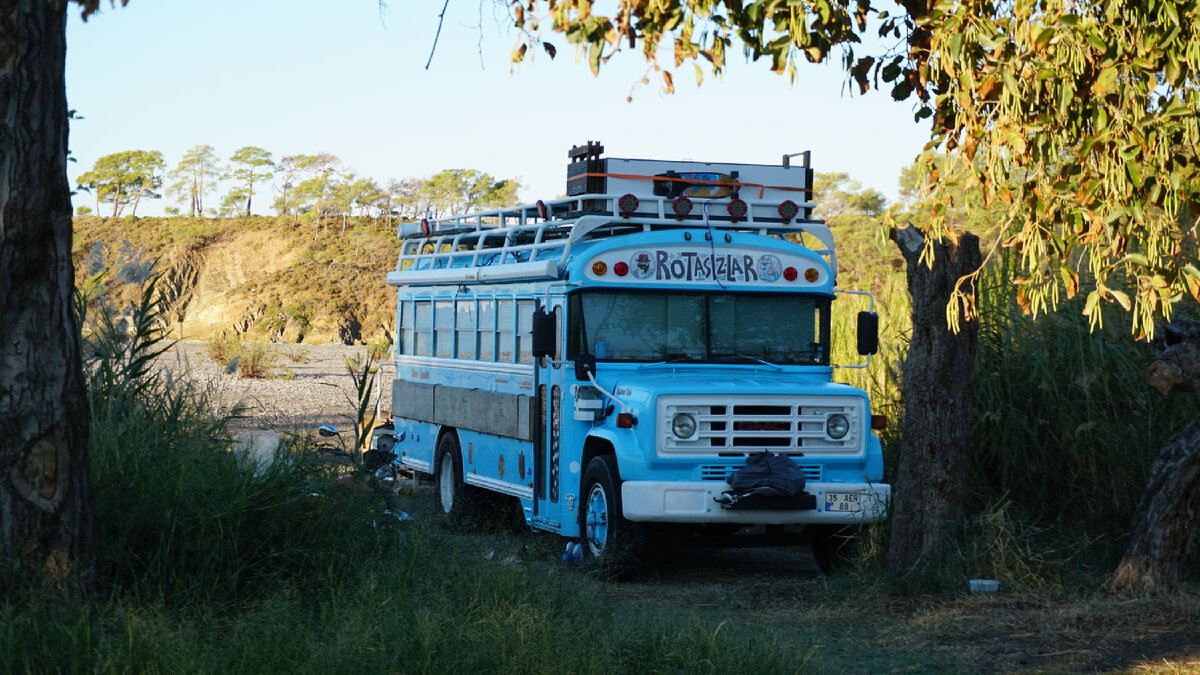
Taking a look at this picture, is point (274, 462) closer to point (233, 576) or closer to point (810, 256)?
point (233, 576)

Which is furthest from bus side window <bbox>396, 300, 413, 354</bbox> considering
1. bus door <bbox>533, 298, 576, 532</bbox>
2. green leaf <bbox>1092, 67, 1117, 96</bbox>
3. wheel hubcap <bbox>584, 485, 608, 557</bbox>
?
green leaf <bbox>1092, 67, 1117, 96</bbox>

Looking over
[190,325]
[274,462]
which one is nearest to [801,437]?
[274,462]

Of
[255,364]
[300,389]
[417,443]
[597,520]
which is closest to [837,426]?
[597,520]

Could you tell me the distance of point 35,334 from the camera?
6.77 m

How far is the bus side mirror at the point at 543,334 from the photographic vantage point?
35.6ft

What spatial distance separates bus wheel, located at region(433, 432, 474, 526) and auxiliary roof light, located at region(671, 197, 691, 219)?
3.65 metres

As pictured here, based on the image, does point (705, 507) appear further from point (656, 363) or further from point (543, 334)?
point (543, 334)

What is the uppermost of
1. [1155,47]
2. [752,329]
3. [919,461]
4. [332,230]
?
[332,230]

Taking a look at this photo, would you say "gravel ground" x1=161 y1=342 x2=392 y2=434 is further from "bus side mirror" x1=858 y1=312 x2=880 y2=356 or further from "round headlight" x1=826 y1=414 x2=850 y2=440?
"round headlight" x1=826 y1=414 x2=850 y2=440

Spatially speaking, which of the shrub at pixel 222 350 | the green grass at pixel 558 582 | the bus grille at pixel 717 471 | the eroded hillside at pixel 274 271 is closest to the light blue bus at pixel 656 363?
the bus grille at pixel 717 471

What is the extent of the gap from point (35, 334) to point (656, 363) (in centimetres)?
548

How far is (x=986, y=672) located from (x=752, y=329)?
473 centimetres

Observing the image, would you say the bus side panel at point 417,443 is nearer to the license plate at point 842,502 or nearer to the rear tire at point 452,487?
the rear tire at point 452,487

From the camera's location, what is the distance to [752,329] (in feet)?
38.2
